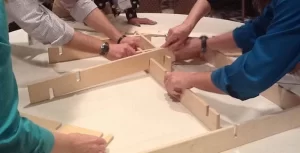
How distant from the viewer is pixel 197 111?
1.16 meters

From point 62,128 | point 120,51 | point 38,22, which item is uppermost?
point 38,22

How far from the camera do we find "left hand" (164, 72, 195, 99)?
3.96 feet

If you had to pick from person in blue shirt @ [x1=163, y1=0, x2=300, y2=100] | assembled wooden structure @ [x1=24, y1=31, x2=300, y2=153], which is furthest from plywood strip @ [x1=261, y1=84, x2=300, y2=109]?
person in blue shirt @ [x1=163, y1=0, x2=300, y2=100]

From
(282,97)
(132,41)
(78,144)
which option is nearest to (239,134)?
(282,97)

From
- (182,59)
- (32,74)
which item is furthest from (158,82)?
(32,74)

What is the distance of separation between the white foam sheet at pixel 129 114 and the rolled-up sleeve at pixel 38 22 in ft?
0.66

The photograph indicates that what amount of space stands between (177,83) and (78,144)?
0.38 metres

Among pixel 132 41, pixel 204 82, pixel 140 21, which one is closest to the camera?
pixel 204 82

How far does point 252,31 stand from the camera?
Result: 139cm

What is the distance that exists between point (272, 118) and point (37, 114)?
2.01 feet

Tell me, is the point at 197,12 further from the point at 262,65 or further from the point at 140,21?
the point at 262,65

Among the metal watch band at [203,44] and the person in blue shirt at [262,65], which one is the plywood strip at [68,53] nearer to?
Result: the metal watch band at [203,44]

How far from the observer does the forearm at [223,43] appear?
1.46 meters

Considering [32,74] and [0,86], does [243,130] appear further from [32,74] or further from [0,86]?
[32,74]
